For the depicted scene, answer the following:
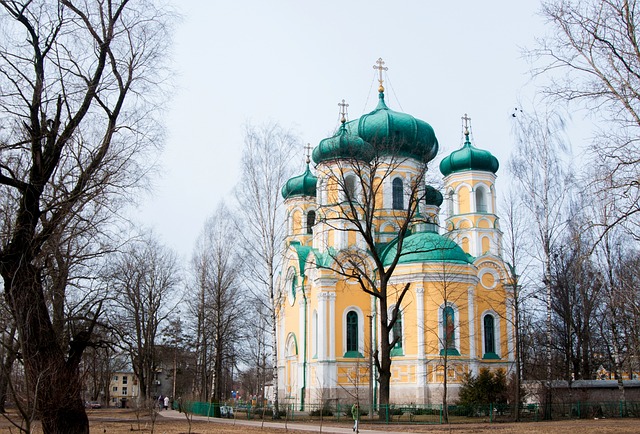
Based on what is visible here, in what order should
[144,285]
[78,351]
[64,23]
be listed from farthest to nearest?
[144,285]
[78,351]
[64,23]

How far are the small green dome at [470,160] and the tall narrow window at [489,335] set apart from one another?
28.1ft

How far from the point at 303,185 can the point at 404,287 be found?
15.4 metres

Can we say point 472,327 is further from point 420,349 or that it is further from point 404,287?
point 404,287

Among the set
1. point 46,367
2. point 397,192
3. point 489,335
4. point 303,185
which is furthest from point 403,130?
point 46,367

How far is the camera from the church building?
1218 inches

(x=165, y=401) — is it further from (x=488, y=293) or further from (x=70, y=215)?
(x=70, y=215)

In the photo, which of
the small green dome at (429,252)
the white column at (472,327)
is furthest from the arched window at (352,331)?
the white column at (472,327)

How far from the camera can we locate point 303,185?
137 ft

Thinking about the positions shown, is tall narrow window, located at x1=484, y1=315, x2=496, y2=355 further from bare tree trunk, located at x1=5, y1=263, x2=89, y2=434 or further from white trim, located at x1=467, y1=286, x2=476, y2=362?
bare tree trunk, located at x1=5, y1=263, x2=89, y2=434

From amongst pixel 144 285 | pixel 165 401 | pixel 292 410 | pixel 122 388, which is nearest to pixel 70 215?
pixel 292 410

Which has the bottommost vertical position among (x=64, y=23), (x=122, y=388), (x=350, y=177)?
(x=122, y=388)

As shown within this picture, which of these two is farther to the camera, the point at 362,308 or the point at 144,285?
the point at 144,285

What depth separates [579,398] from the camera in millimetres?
26469

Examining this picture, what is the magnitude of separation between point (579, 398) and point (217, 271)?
1856cm
